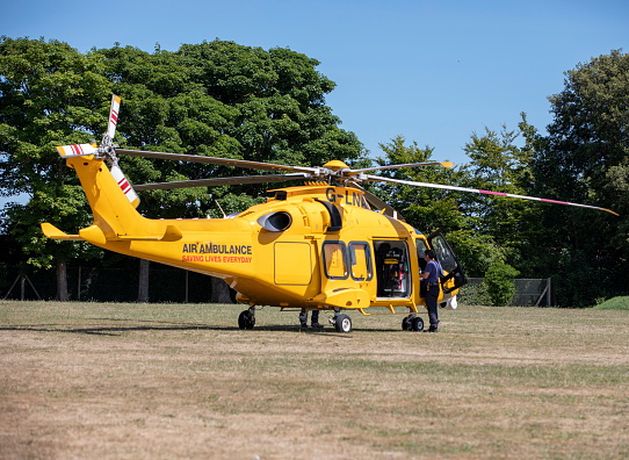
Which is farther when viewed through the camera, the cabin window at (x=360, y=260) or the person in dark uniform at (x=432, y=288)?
the person in dark uniform at (x=432, y=288)

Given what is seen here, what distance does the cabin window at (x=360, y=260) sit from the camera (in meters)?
24.7

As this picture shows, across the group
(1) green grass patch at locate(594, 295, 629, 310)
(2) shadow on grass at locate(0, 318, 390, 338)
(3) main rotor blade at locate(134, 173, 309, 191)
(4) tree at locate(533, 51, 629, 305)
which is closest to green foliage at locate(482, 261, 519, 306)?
(1) green grass patch at locate(594, 295, 629, 310)

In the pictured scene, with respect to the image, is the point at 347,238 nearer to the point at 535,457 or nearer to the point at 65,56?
the point at 535,457

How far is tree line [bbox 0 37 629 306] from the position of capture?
50.9 metres

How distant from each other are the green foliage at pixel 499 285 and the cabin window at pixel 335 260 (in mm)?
32377

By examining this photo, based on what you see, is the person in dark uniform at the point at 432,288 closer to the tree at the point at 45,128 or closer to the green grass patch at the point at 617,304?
the tree at the point at 45,128

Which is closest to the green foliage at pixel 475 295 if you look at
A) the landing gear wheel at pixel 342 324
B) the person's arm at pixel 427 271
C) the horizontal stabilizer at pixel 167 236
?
the person's arm at pixel 427 271

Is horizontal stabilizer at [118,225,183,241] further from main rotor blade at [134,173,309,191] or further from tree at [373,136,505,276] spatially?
tree at [373,136,505,276]

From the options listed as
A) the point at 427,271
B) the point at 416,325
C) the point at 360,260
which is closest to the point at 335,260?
the point at 360,260

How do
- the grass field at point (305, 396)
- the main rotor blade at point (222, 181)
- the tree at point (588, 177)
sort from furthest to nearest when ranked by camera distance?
the tree at point (588, 177), the main rotor blade at point (222, 181), the grass field at point (305, 396)

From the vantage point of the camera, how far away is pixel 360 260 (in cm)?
2486

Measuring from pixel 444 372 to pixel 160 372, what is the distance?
4.17 metres

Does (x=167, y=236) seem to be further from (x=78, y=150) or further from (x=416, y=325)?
(x=416, y=325)

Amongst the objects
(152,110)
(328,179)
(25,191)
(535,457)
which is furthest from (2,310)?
(535,457)
